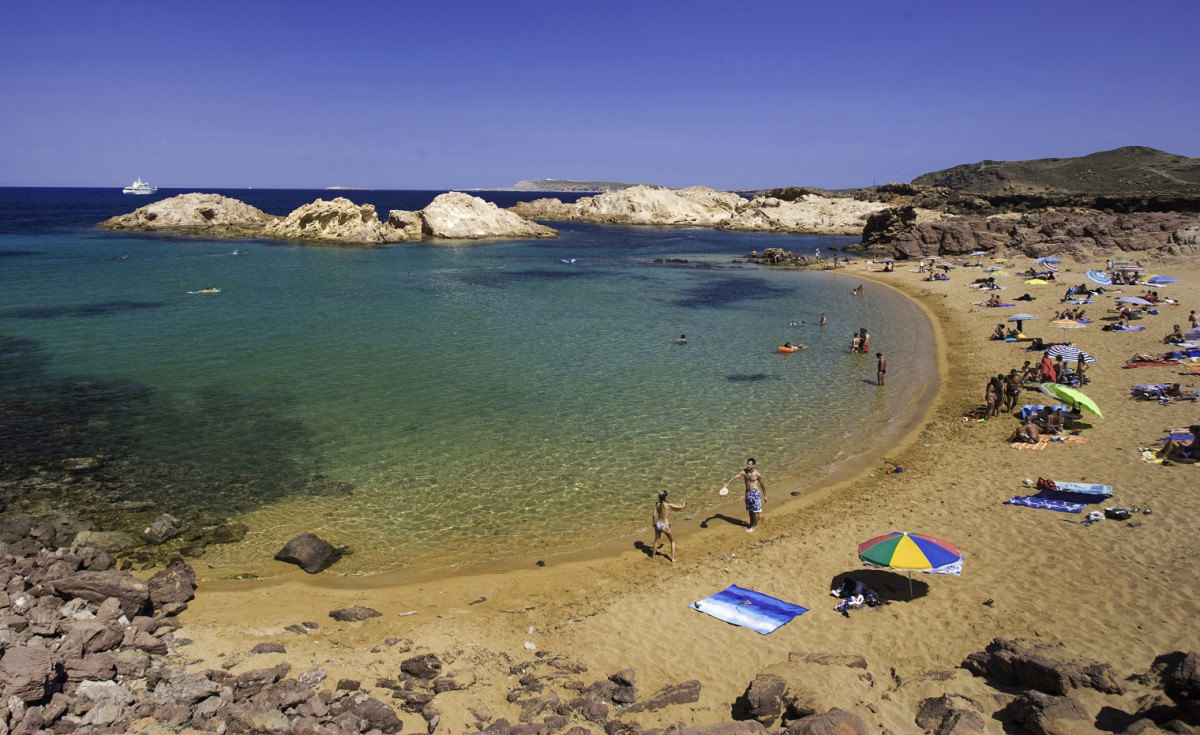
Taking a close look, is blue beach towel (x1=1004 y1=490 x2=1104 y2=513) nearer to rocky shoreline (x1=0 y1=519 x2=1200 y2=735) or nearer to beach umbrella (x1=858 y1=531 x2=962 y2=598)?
beach umbrella (x1=858 y1=531 x2=962 y2=598)

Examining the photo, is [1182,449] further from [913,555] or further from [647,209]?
[647,209]

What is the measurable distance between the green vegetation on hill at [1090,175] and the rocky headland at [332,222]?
85.2 m

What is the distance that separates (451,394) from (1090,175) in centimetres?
15352

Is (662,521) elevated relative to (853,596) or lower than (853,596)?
elevated

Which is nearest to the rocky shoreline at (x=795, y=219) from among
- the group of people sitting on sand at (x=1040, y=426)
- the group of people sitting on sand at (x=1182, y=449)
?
the group of people sitting on sand at (x=1040, y=426)

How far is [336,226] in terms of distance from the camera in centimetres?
7819

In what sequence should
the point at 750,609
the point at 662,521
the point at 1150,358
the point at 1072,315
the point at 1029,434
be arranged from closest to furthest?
the point at 750,609
the point at 662,521
the point at 1029,434
the point at 1150,358
the point at 1072,315

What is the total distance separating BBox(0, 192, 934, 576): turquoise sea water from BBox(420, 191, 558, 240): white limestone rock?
37726 mm

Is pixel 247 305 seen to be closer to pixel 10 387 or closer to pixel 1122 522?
pixel 10 387

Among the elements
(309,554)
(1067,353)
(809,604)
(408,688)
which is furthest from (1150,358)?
(309,554)

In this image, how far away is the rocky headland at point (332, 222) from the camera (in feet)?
258

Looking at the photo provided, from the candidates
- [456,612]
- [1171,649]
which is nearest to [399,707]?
[456,612]

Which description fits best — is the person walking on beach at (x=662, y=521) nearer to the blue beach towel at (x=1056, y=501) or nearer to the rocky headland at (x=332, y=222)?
the blue beach towel at (x=1056, y=501)

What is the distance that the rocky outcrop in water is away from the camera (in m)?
109
